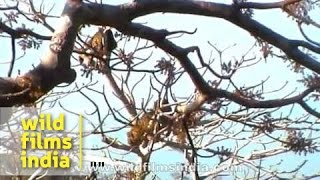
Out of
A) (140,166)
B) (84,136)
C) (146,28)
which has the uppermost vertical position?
(146,28)

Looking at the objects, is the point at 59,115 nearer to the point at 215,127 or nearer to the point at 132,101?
the point at 132,101

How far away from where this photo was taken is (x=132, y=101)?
180 centimetres

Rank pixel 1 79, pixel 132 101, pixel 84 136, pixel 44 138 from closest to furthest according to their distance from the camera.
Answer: pixel 1 79 < pixel 44 138 < pixel 84 136 < pixel 132 101

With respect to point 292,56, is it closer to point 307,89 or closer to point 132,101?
point 307,89

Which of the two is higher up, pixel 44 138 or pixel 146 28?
pixel 146 28

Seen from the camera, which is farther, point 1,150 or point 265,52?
point 1,150

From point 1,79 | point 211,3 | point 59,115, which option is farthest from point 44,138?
point 211,3

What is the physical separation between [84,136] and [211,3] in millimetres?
763

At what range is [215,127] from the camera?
6.79ft

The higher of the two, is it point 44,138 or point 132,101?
point 132,101

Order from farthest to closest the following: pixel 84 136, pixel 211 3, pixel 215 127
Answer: pixel 215 127, pixel 84 136, pixel 211 3

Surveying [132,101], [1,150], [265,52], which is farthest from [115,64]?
[1,150]

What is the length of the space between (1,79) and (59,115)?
2.12 feet

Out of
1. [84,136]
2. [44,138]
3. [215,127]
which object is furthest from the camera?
[215,127]
